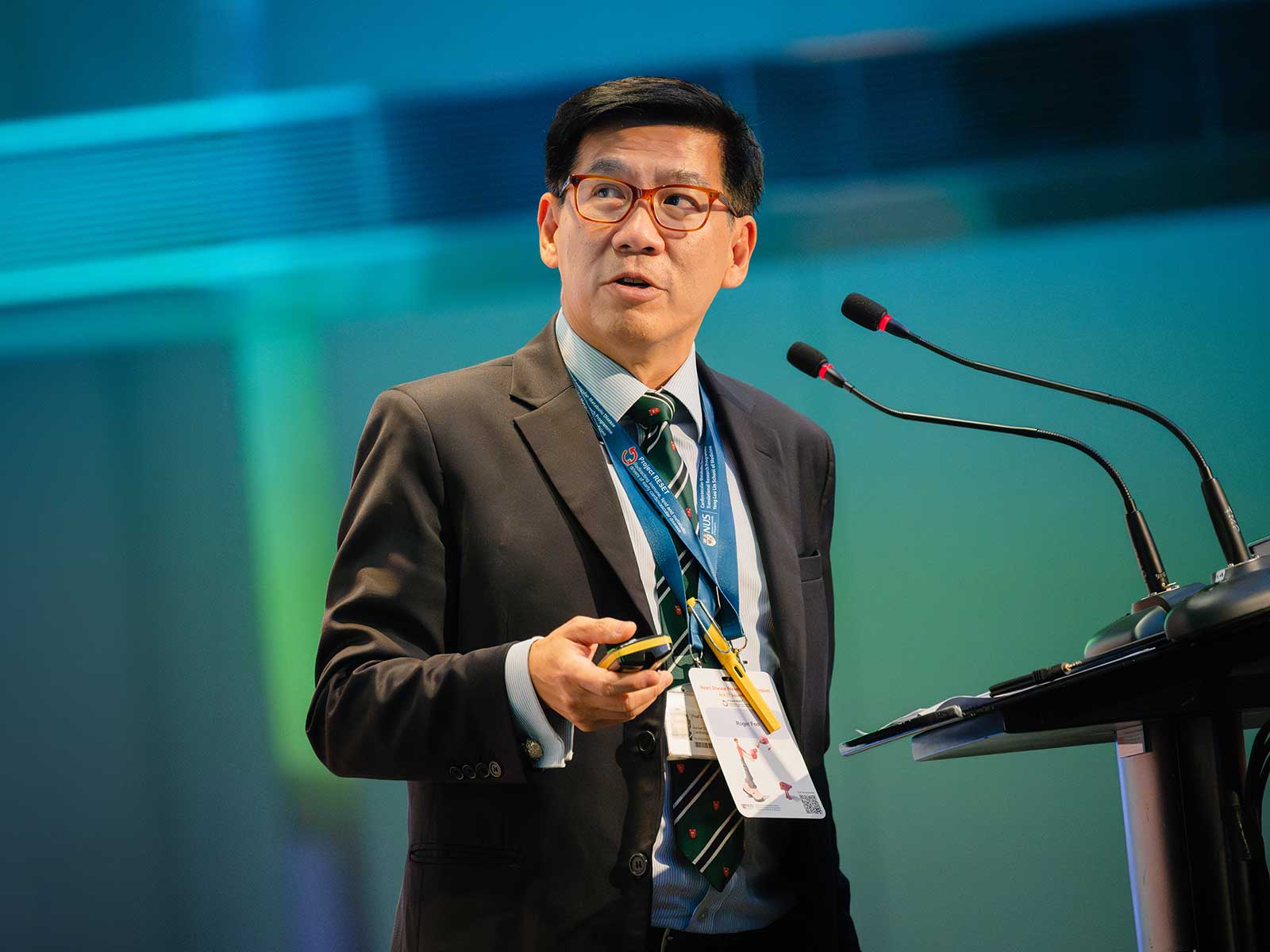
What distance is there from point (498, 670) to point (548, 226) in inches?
37.6

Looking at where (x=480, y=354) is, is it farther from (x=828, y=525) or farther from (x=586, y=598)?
(x=586, y=598)

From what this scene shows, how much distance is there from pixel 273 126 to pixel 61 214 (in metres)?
0.66

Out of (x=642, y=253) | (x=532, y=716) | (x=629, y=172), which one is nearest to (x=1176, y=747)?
(x=532, y=716)

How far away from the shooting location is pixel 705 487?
1.89 metres

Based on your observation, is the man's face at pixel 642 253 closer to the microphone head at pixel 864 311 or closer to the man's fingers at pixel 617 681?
the microphone head at pixel 864 311

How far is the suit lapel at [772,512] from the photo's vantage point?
1.80 metres

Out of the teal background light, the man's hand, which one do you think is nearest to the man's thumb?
the man's hand

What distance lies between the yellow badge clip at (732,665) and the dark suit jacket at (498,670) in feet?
0.31

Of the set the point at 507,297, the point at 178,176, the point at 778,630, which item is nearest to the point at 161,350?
the point at 178,176

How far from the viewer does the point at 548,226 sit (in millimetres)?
2133

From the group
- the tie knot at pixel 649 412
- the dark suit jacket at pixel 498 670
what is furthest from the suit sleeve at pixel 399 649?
the tie knot at pixel 649 412

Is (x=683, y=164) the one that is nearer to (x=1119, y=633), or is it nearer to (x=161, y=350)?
(x=1119, y=633)

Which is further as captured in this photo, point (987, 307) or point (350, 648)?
point (987, 307)

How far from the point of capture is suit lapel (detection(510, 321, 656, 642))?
167 cm
